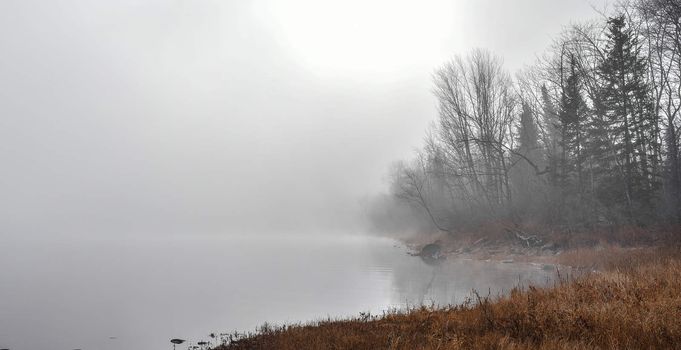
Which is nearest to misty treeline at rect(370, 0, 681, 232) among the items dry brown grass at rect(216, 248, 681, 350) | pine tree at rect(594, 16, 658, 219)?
pine tree at rect(594, 16, 658, 219)

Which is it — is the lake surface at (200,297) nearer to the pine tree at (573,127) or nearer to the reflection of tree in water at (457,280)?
the reflection of tree in water at (457,280)

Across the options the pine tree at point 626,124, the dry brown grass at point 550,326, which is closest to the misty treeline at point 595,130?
the pine tree at point 626,124

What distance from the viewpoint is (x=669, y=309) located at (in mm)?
5805

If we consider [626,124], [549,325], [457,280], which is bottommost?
[457,280]

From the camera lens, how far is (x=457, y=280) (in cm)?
1925

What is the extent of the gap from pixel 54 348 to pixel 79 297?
9.65 metres

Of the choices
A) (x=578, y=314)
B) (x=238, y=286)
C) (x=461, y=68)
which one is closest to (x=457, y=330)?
(x=578, y=314)

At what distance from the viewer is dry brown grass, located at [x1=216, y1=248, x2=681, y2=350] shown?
4984mm

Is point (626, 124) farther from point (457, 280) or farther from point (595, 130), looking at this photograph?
point (457, 280)

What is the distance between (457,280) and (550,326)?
13.9 m

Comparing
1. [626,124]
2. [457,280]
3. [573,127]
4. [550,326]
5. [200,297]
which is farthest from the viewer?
[573,127]

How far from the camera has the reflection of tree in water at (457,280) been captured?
15281mm

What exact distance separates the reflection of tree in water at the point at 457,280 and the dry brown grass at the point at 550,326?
4.72 meters

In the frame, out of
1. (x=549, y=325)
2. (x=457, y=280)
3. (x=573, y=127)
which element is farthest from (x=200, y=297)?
(x=573, y=127)
